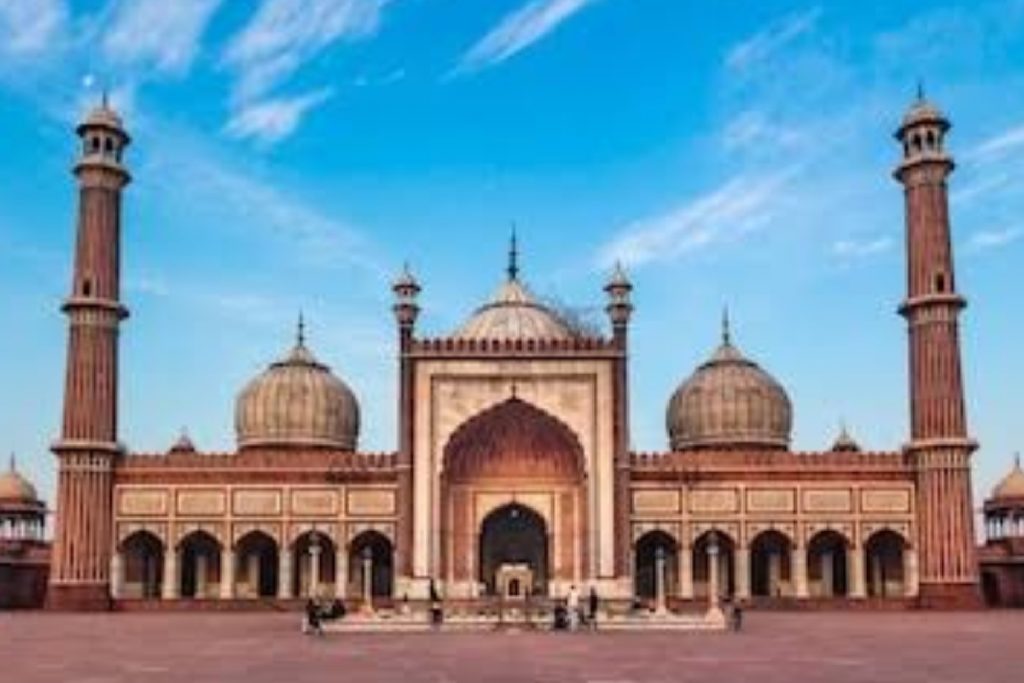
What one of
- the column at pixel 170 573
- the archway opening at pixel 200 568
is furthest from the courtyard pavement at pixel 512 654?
the archway opening at pixel 200 568

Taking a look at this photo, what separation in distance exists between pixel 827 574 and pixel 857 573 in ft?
7.10

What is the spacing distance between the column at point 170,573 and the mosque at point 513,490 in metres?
0.07

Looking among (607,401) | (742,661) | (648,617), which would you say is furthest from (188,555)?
(742,661)

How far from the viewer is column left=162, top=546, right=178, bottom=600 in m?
41.4

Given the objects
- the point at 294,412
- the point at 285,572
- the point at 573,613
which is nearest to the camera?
the point at 573,613

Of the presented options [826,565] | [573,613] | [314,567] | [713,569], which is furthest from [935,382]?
[314,567]

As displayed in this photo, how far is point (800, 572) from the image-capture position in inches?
1633

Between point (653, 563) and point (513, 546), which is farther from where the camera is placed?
point (513, 546)

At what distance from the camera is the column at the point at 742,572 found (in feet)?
135

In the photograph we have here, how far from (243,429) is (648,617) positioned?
2035cm

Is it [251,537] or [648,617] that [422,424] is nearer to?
[251,537]

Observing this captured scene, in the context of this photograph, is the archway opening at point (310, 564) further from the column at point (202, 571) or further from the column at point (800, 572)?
the column at point (800, 572)

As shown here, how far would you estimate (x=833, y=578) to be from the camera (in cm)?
4381

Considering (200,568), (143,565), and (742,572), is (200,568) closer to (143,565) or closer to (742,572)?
(143,565)
